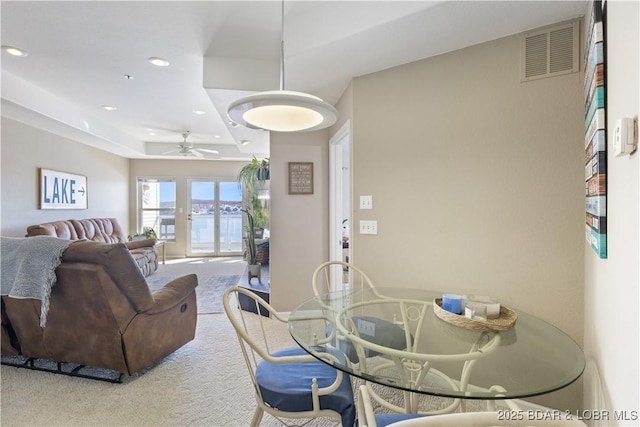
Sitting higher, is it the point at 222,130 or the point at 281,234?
the point at 222,130

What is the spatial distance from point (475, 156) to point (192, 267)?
581cm

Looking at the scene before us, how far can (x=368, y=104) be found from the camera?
8.11 ft

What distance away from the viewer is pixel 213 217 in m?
7.50

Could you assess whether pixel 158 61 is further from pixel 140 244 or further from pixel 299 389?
pixel 140 244

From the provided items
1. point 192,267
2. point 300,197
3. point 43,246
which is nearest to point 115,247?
point 43,246

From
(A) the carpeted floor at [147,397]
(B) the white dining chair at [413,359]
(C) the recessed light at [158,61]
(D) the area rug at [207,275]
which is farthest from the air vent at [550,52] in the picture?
(D) the area rug at [207,275]

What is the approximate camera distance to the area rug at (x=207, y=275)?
13.2 ft

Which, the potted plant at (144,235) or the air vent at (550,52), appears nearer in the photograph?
the air vent at (550,52)

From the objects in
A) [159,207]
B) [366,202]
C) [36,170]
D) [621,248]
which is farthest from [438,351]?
[159,207]

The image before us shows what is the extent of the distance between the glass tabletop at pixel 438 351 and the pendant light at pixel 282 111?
1.04 m

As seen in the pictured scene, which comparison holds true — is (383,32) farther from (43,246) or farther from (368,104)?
(43,246)

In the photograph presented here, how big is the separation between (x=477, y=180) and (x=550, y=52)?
2.73 ft

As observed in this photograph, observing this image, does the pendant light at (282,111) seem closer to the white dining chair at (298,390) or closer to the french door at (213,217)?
the white dining chair at (298,390)

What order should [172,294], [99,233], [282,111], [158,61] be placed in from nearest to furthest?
1. [282,111]
2. [172,294]
3. [158,61]
4. [99,233]
